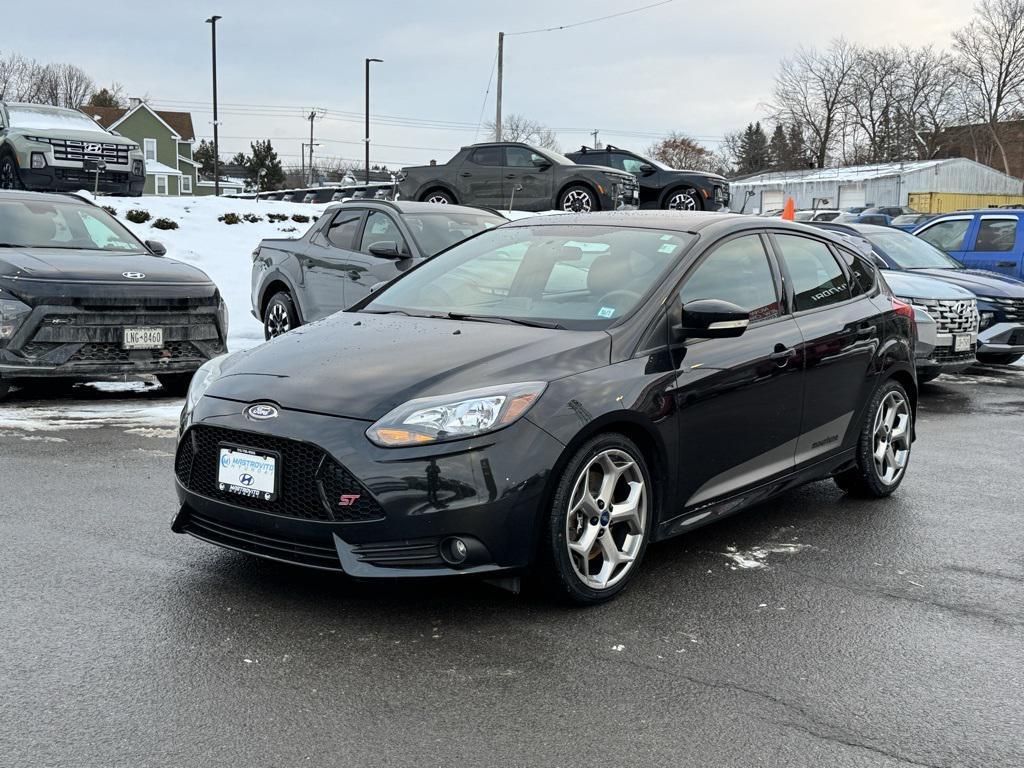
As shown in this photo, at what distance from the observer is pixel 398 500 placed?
376 centimetres

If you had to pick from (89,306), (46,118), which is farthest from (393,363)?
(46,118)

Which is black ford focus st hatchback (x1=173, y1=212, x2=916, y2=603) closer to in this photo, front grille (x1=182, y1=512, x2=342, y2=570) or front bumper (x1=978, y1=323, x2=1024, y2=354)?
front grille (x1=182, y1=512, x2=342, y2=570)

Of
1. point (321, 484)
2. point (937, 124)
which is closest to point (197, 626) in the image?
point (321, 484)

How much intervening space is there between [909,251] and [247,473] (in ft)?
35.3

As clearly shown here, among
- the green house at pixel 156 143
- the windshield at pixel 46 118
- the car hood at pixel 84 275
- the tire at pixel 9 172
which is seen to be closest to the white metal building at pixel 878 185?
the green house at pixel 156 143

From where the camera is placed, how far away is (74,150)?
19875mm

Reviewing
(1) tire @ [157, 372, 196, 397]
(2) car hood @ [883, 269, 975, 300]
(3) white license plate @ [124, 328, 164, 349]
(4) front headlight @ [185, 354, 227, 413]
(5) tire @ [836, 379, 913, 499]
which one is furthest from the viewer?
(2) car hood @ [883, 269, 975, 300]

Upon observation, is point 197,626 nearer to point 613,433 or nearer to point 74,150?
point 613,433

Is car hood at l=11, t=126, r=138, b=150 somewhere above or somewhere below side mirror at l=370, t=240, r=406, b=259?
above

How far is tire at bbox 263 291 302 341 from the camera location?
37.4 feet

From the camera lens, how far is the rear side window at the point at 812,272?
555 centimetres

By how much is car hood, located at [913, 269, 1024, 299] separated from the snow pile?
27.3 feet

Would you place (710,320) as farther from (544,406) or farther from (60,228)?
(60,228)

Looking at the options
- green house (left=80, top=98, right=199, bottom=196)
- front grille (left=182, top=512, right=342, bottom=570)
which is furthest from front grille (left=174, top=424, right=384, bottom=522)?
green house (left=80, top=98, right=199, bottom=196)
